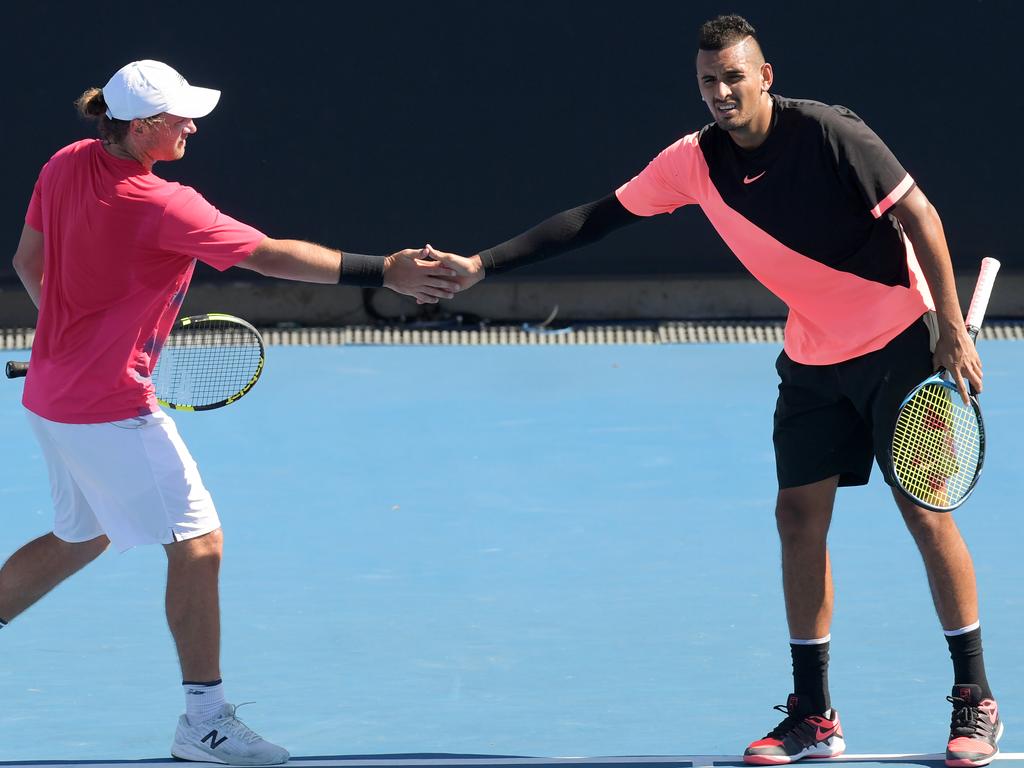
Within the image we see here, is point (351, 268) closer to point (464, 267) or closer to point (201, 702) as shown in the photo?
point (464, 267)

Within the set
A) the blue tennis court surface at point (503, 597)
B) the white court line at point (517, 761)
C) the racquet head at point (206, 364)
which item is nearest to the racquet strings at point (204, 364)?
the racquet head at point (206, 364)

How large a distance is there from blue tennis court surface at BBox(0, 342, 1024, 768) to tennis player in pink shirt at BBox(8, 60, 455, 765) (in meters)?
0.33

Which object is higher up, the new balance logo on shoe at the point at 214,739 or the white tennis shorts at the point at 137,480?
the white tennis shorts at the point at 137,480

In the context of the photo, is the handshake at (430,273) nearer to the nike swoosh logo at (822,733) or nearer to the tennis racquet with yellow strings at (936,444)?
the tennis racquet with yellow strings at (936,444)

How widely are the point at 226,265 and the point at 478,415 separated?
3.78m

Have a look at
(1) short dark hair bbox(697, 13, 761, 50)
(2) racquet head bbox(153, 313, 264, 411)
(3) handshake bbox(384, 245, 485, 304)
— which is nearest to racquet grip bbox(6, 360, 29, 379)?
(2) racquet head bbox(153, 313, 264, 411)

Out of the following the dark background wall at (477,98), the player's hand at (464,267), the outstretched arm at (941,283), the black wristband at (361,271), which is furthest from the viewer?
the dark background wall at (477,98)

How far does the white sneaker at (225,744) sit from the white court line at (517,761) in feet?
0.11

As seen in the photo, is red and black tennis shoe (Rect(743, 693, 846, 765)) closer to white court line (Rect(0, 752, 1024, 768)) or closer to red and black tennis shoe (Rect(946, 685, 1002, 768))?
white court line (Rect(0, 752, 1024, 768))

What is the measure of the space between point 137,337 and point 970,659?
2.09 metres

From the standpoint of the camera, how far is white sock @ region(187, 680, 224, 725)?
12.2 feet

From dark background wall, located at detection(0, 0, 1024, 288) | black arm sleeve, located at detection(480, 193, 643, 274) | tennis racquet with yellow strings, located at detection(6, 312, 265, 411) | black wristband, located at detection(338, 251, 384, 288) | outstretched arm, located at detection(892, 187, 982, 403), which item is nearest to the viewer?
outstretched arm, located at detection(892, 187, 982, 403)

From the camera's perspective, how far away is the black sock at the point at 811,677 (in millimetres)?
3791

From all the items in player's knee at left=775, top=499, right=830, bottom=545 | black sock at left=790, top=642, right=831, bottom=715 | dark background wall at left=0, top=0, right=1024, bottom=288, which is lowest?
black sock at left=790, top=642, right=831, bottom=715
